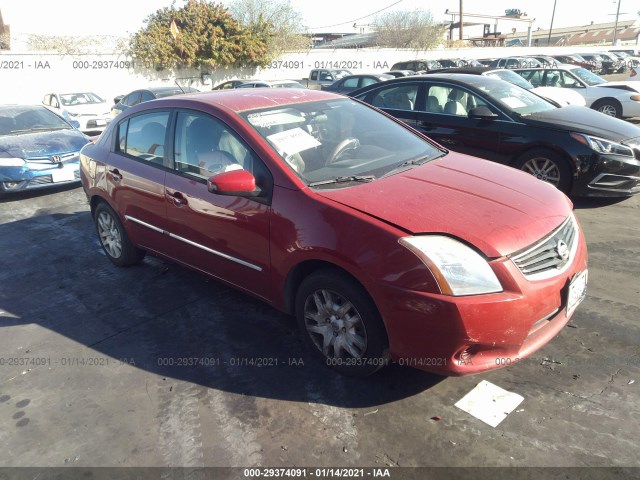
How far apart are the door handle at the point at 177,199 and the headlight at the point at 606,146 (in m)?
4.46

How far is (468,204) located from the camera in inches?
114

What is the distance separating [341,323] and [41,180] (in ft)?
21.3

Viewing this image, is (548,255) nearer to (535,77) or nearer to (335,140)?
(335,140)

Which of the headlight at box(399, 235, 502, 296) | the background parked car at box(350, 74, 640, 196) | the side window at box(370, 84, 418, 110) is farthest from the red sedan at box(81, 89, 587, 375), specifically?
the side window at box(370, 84, 418, 110)

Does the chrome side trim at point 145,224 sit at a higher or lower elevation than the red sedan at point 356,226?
lower

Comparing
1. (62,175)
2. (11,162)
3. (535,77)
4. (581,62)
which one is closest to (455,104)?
(62,175)

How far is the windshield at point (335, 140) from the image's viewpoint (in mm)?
3359

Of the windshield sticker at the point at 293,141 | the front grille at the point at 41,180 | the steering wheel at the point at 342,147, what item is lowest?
the front grille at the point at 41,180

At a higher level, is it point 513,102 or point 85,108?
point 513,102

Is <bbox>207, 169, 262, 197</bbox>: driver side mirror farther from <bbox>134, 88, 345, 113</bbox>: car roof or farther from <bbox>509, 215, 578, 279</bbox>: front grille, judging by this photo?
<bbox>509, 215, 578, 279</bbox>: front grille

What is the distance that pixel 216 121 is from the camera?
3.62 meters

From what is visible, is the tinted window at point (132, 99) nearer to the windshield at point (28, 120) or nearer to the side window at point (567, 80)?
the windshield at point (28, 120)

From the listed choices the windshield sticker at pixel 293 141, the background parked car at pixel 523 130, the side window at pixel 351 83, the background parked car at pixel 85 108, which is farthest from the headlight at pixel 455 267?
the side window at pixel 351 83

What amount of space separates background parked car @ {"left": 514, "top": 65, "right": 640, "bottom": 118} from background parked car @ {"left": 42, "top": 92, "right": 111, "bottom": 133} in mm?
11770
